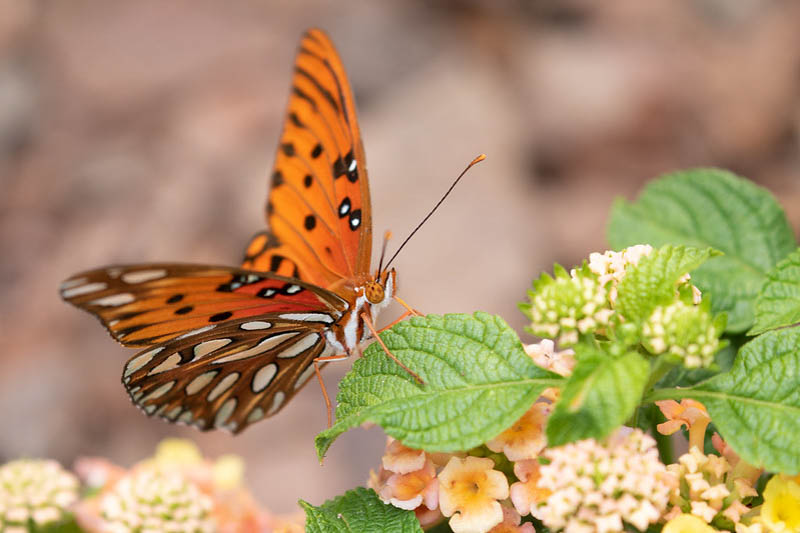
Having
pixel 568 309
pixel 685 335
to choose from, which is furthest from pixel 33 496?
pixel 685 335

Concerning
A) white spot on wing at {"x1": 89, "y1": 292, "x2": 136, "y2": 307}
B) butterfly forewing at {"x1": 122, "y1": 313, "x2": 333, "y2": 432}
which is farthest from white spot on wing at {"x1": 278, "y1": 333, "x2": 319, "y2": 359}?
white spot on wing at {"x1": 89, "y1": 292, "x2": 136, "y2": 307}

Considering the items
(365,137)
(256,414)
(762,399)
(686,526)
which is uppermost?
(365,137)

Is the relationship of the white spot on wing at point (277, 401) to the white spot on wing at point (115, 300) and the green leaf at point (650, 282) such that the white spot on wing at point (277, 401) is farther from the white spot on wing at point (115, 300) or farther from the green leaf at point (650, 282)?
the green leaf at point (650, 282)

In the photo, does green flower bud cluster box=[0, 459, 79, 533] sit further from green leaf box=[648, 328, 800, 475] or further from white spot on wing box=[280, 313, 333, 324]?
green leaf box=[648, 328, 800, 475]

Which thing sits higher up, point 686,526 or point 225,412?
point 225,412

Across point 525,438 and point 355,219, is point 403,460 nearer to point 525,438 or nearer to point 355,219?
point 525,438

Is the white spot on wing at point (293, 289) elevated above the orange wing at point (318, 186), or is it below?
below

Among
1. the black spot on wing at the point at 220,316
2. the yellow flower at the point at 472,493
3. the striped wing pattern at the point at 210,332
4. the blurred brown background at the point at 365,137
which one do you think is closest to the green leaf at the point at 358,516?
the yellow flower at the point at 472,493

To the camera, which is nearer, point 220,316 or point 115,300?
point 115,300

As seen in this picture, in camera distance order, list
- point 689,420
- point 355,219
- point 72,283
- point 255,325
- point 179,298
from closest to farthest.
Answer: point 689,420, point 72,283, point 179,298, point 255,325, point 355,219
